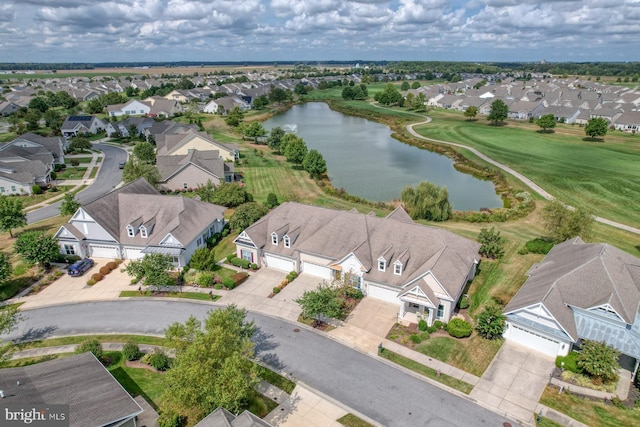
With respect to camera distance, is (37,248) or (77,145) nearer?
(37,248)

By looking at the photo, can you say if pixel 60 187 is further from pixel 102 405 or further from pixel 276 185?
pixel 102 405

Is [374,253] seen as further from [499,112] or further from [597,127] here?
[499,112]

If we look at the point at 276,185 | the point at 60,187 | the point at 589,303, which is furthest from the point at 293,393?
the point at 60,187

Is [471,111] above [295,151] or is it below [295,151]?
above

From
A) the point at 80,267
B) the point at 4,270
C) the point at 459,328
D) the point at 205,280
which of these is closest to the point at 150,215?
the point at 80,267

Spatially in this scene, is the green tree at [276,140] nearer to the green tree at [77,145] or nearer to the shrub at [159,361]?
the green tree at [77,145]

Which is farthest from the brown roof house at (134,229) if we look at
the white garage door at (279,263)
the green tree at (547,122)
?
the green tree at (547,122)

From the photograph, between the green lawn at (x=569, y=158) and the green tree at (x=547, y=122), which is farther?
the green tree at (x=547, y=122)
